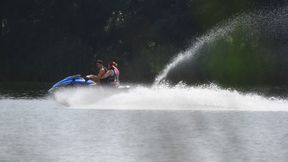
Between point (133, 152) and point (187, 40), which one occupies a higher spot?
point (187, 40)

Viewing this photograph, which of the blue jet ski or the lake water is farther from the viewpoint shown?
the blue jet ski

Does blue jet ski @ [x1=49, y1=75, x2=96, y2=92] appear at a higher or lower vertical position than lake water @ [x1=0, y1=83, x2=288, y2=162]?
higher

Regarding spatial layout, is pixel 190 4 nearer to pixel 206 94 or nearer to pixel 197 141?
pixel 206 94

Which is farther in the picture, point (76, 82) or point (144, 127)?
point (76, 82)

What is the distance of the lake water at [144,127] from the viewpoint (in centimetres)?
1681

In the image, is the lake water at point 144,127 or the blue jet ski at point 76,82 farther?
the blue jet ski at point 76,82

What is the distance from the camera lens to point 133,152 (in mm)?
17031

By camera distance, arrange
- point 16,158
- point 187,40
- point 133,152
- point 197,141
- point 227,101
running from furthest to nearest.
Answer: point 187,40 < point 227,101 < point 197,141 < point 133,152 < point 16,158

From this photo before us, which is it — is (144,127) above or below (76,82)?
below

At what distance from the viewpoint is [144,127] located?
21.7 m

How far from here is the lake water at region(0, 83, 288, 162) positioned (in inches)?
662

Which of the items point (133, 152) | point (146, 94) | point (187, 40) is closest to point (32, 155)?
point (133, 152)

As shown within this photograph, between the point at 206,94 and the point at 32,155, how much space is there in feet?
40.1

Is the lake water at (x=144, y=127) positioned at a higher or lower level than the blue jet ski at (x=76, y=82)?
lower
